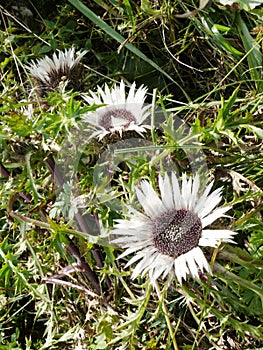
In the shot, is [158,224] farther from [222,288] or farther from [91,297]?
[91,297]

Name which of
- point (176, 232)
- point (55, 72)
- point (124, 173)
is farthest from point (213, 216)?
point (55, 72)

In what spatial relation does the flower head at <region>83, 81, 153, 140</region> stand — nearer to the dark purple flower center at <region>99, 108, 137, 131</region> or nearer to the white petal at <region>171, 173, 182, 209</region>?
the dark purple flower center at <region>99, 108, 137, 131</region>

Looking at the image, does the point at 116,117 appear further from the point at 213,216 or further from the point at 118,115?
the point at 213,216

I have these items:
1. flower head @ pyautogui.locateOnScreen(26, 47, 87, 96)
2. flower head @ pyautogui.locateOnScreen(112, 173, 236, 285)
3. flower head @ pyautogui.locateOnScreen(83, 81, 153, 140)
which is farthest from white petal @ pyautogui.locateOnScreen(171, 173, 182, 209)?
flower head @ pyautogui.locateOnScreen(26, 47, 87, 96)

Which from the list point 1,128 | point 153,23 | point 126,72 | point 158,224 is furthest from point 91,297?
point 153,23

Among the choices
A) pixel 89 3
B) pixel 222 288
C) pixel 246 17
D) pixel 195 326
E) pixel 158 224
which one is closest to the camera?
pixel 158 224

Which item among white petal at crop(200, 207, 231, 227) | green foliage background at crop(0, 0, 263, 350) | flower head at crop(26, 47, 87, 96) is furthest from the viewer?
flower head at crop(26, 47, 87, 96)

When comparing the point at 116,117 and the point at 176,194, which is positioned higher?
the point at 116,117
